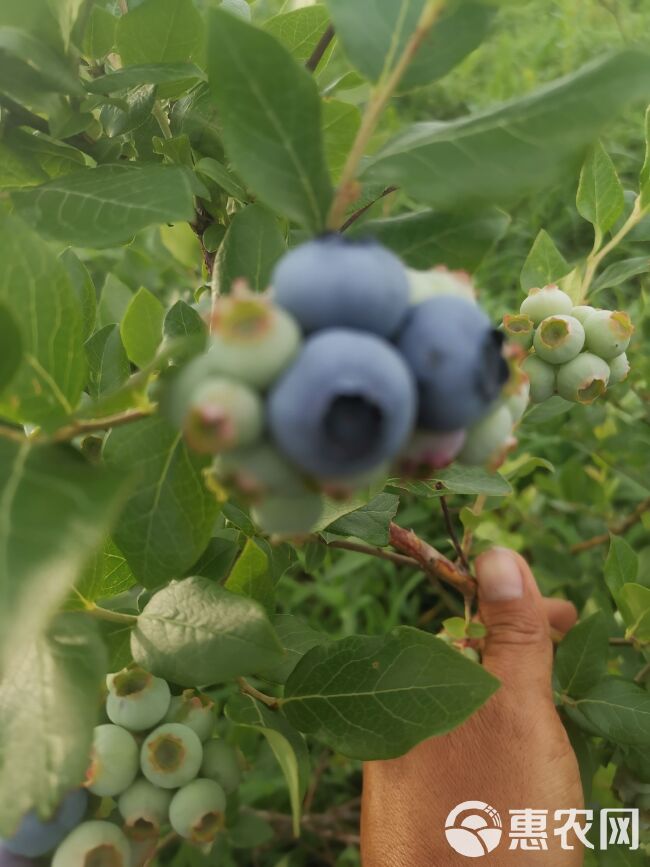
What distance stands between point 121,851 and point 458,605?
1365 millimetres

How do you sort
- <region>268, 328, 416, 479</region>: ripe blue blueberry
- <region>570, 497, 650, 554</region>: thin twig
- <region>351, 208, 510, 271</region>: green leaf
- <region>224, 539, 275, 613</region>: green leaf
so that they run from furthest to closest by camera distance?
1. <region>570, 497, 650, 554</region>: thin twig
2. <region>224, 539, 275, 613</region>: green leaf
3. <region>351, 208, 510, 271</region>: green leaf
4. <region>268, 328, 416, 479</region>: ripe blue blueberry

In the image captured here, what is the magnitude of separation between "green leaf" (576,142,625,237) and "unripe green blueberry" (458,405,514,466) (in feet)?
2.43

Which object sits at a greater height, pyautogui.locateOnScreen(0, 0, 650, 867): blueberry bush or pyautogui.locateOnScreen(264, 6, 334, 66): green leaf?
pyautogui.locateOnScreen(264, 6, 334, 66): green leaf

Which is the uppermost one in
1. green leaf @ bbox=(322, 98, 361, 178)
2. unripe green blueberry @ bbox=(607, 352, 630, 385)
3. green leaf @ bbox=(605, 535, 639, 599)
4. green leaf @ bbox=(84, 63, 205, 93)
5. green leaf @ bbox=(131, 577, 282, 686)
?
green leaf @ bbox=(84, 63, 205, 93)

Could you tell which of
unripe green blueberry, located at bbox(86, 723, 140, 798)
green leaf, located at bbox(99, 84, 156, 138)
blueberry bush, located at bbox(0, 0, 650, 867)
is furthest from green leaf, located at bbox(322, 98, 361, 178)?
unripe green blueberry, located at bbox(86, 723, 140, 798)

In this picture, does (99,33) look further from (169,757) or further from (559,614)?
(559,614)

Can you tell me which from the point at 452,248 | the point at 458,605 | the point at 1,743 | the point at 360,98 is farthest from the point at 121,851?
the point at 458,605

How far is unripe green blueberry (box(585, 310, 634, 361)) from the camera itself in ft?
3.46

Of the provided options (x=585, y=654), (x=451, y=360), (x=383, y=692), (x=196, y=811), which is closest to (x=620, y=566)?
(x=585, y=654)

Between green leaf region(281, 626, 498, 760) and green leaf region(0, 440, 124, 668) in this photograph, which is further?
green leaf region(281, 626, 498, 760)

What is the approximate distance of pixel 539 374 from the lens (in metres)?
1.08

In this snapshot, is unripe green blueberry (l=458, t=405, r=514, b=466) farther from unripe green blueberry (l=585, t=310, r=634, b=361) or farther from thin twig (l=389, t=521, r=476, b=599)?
thin twig (l=389, t=521, r=476, b=599)

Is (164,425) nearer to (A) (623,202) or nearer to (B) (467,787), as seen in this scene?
(A) (623,202)

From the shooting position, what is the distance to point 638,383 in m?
2.21
